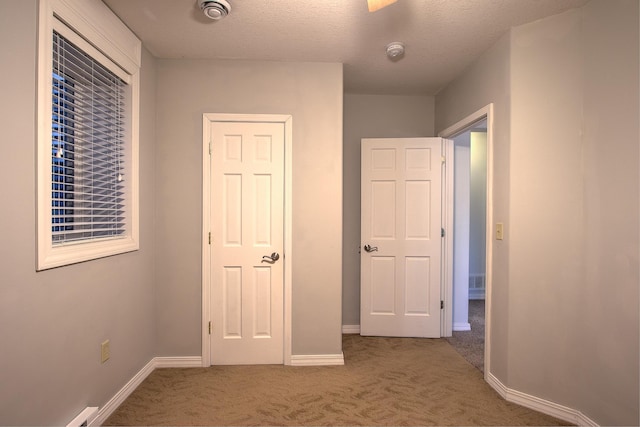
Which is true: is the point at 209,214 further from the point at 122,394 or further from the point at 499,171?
the point at 499,171

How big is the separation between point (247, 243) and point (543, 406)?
239cm

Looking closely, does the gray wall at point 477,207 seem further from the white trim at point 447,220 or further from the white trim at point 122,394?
the white trim at point 122,394

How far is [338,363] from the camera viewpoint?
9.21 feet

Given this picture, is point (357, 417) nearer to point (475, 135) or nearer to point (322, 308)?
point (322, 308)

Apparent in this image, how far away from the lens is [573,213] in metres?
2.08

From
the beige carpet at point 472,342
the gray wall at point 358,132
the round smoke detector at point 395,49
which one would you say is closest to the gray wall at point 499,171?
the beige carpet at point 472,342

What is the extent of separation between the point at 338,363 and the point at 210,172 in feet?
6.33

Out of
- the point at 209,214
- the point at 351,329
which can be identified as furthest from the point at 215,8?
the point at 351,329

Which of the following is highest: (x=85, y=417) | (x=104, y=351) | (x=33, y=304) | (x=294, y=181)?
(x=294, y=181)

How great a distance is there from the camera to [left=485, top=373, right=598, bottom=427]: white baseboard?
79.7 inches

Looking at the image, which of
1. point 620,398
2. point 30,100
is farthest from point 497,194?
point 30,100

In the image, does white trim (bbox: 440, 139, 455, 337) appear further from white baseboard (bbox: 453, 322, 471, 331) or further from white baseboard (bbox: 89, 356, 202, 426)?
white baseboard (bbox: 89, 356, 202, 426)

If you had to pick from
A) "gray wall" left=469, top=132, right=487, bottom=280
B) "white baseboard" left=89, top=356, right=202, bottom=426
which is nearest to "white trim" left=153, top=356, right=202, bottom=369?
"white baseboard" left=89, top=356, right=202, bottom=426

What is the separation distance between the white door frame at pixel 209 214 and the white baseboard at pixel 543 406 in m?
1.61
